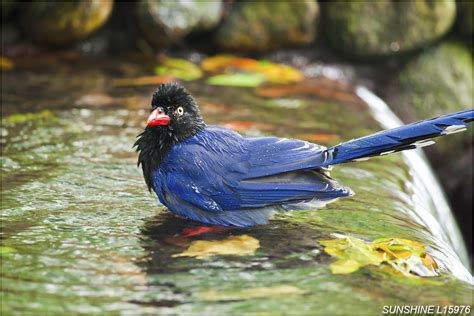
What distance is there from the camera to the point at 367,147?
393 cm

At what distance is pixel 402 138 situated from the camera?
3844mm

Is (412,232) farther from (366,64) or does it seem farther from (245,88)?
(366,64)

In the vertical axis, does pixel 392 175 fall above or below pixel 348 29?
below

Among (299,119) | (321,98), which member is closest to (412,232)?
(299,119)

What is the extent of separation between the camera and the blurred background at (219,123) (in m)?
3.30

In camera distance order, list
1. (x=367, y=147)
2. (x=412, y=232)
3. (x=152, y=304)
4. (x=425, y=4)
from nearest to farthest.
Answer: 1. (x=152, y=304)
2. (x=367, y=147)
3. (x=412, y=232)
4. (x=425, y=4)

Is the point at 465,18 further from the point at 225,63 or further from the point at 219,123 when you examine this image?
the point at 219,123

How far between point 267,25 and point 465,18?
2303mm

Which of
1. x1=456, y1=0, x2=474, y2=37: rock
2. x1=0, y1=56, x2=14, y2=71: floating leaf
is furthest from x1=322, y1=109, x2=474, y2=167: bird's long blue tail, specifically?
x1=456, y1=0, x2=474, y2=37: rock

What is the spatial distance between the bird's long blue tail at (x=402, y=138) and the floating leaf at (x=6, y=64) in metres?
4.69

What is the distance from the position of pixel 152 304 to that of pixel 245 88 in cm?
471

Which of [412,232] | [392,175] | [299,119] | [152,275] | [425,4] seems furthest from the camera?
[425,4]

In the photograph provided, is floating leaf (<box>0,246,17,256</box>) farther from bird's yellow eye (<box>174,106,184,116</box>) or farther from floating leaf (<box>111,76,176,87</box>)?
floating leaf (<box>111,76,176,87</box>)

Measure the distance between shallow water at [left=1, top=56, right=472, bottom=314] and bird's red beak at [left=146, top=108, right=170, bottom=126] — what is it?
524mm
